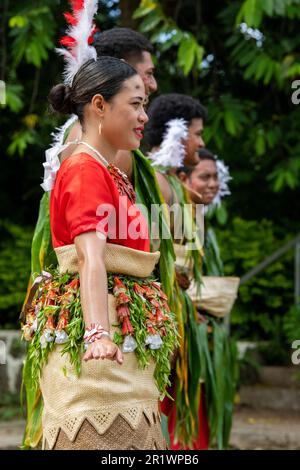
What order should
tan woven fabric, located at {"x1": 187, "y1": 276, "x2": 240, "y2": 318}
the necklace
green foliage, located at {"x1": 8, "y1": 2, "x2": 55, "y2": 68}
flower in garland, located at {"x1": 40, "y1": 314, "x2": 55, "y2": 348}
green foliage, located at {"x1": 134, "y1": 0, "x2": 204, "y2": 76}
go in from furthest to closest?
1. green foliage, located at {"x1": 8, "y1": 2, "x2": 55, "y2": 68}
2. green foliage, located at {"x1": 134, "y1": 0, "x2": 204, "y2": 76}
3. tan woven fabric, located at {"x1": 187, "y1": 276, "x2": 240, "y2": 318}
4. the necklace
5. flower in garland, located at {"x1": 40, "y1": 314, "x2": 55, "y2": 348}

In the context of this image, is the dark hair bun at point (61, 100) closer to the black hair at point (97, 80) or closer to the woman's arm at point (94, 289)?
the black hair at point (97, 80)

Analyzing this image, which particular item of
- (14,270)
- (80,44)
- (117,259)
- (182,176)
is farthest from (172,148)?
(14,270)

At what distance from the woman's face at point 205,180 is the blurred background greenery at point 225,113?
1.08m

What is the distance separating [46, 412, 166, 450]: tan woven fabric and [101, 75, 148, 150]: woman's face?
0.83 metres

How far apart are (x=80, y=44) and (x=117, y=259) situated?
839 millimetres

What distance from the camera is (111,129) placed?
9.80 ft

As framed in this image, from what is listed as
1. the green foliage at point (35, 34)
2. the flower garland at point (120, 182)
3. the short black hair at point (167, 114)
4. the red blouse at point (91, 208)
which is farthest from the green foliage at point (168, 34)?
the red blouse at point (91, 208)

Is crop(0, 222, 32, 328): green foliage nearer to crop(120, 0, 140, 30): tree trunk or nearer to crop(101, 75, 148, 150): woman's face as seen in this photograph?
crop(120, 0, 140, 30): tree trunk

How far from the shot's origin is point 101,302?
2.69m

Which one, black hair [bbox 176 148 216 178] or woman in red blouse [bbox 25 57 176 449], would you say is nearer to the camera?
woman in red blouse [bbox 25 57 176 449]

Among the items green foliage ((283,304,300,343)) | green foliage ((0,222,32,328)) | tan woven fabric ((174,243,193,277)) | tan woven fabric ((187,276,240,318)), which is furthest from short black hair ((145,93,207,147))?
green foliage ((0,222,32,328))

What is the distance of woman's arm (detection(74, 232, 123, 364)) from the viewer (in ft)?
8.61
